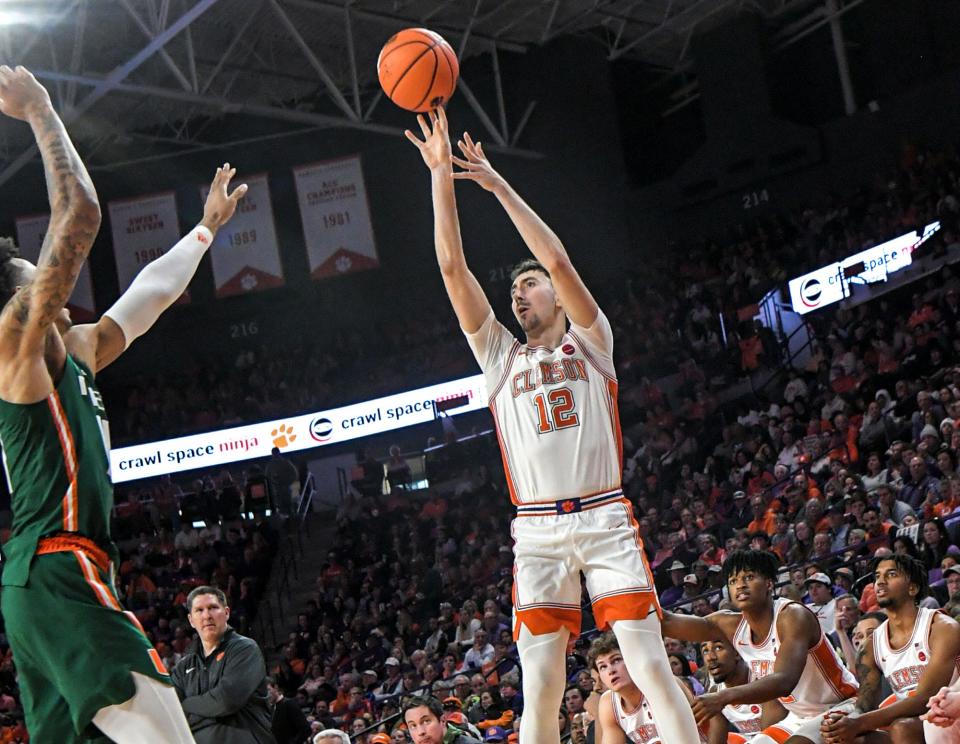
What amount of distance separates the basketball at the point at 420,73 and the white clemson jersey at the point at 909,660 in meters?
3.45

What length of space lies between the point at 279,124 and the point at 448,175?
22235mm

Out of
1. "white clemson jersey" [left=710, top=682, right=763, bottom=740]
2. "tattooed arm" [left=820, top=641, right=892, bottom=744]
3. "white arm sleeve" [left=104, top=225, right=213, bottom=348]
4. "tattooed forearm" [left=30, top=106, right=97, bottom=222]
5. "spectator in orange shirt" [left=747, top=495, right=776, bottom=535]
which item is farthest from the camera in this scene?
"spectator in orange shirt" [left=747, top=495, right=776, bottom=535]

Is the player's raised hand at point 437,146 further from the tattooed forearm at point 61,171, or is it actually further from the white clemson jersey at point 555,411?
the tattooed forearm at point 61,171

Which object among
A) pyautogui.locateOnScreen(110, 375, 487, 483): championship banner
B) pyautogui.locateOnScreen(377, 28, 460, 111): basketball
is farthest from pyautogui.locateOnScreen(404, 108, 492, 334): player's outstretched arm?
pyautogui.locateOnScreen(110, 375, 487, 483): championship banner

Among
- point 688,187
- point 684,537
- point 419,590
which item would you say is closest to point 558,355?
point 684,537

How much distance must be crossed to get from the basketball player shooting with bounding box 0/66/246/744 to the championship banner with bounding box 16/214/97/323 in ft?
64.5

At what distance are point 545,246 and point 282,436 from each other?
750 inches

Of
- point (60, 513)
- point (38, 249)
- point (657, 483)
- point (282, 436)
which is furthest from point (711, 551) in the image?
point (38, 249)

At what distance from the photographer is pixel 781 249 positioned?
71.3 ft

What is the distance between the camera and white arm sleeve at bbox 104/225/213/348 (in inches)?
154

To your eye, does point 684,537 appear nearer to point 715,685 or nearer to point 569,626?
point 715,685

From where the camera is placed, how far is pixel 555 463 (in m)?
4.99

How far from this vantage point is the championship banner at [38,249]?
22297 millimetres

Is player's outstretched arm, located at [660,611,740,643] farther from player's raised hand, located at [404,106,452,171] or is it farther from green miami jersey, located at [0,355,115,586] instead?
green miami jersey, located at [0,355,115,586]
